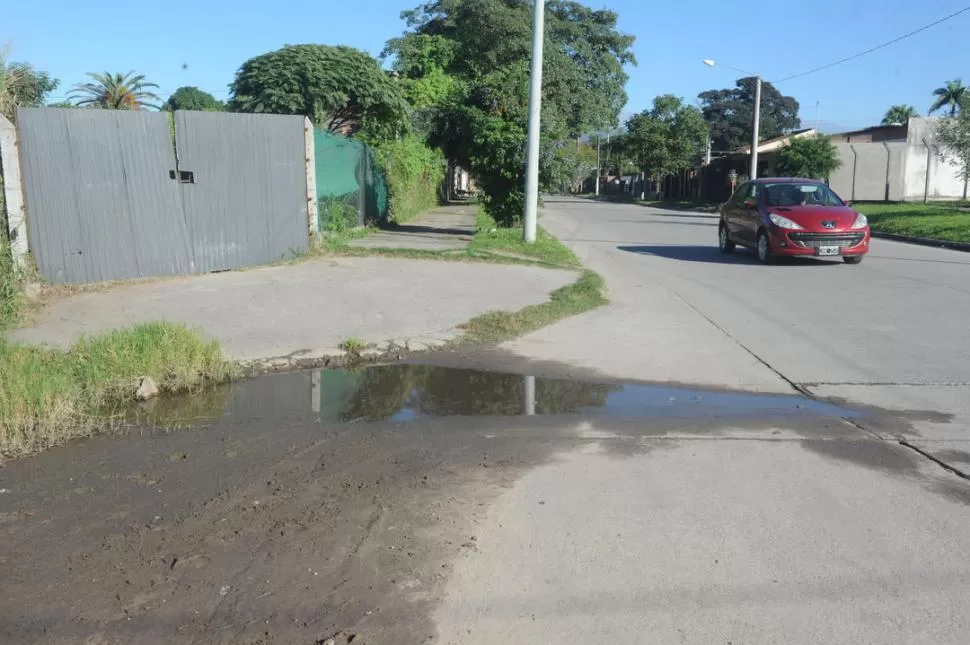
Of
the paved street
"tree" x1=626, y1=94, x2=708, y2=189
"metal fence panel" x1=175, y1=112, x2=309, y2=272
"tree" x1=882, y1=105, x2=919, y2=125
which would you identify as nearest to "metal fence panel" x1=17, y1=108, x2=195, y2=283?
"metal fence panel" x1=175, y1=112, x2=309, y2=272

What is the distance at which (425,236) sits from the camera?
18297mm

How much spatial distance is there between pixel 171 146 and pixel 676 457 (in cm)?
844

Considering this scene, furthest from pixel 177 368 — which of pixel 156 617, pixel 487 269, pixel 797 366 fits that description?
pixel 487 269

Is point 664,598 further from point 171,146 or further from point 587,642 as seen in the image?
point 171,146

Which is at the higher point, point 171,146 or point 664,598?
point 171,146

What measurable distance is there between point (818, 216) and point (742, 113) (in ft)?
300

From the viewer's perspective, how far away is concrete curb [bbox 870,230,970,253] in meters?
19.0

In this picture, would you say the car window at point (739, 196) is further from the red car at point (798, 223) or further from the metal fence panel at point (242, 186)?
the metal fence panel at point (242, 186)

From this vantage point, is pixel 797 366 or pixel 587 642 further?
pixel 797 366

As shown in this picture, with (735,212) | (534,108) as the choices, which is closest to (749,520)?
(534,108)

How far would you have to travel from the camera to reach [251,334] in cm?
812

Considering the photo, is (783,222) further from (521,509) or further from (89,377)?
(89,377)

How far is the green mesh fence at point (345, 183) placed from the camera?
580 inches

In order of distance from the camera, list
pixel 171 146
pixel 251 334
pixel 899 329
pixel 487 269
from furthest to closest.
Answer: pixel 487 269 < pixel 171 146 < pixel 899 329 < pixel 251 334
